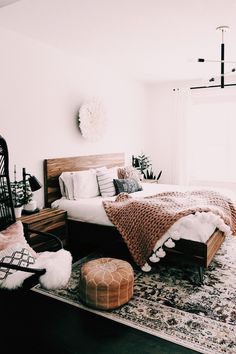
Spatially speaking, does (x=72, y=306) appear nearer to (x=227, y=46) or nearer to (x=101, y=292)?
(x=101, y=292)

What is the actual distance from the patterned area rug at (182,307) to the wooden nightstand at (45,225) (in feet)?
1.35

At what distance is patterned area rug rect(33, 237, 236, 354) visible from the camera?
2111mm

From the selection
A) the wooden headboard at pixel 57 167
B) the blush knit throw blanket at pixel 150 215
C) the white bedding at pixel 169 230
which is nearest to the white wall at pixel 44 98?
the wooden headboard at pixel 57 167

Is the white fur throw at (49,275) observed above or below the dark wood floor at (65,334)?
above

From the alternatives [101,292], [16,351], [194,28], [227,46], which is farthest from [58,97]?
[16,351]

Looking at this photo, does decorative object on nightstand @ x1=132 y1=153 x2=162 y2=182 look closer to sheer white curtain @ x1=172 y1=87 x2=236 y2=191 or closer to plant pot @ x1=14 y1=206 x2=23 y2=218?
sheer white curtain @ x1=172 y1=87 x2=236 y2=191

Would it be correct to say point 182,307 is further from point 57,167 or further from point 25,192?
point 57,167

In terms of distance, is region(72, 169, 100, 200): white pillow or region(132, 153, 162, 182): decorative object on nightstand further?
region(132, 153, 162, 182): decorative object on nightstand

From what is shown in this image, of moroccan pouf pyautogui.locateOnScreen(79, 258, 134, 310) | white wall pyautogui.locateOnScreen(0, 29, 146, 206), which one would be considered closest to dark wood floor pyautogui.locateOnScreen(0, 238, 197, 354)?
moroccan pouf pyautogui.locateOnScreen(79, 258, 134, 310)

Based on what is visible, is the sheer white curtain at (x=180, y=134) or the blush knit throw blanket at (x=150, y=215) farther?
the sheer white curtain at (x=180, y=134)

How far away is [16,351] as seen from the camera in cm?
198

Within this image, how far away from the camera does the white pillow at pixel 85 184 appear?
397cm

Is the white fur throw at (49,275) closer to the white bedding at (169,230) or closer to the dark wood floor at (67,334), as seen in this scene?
the dark wood floor at (67,334)

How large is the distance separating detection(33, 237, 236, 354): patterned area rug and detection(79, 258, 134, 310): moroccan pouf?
65mm
